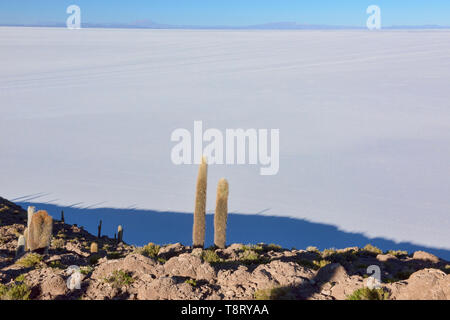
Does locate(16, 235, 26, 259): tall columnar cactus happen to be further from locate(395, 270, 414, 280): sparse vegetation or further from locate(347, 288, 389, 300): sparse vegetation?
locate(395, 270, 414, 280): sparse vegetation

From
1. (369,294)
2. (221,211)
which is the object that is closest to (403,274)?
(369,294)

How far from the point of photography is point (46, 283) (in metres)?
8.13

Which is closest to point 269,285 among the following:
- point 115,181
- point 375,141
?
point 115,181

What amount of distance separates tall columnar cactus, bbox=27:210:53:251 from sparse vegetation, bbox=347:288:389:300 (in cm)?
777

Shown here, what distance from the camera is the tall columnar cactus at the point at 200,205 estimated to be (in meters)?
14.4

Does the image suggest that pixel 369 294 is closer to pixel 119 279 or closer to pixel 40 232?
pixel 119 279

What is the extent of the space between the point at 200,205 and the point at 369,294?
7997 mm

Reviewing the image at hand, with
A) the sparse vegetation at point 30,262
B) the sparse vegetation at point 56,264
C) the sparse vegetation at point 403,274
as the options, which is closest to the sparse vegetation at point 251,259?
the sparse vegetation at point 403,274

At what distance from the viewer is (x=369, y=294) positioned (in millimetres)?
7203

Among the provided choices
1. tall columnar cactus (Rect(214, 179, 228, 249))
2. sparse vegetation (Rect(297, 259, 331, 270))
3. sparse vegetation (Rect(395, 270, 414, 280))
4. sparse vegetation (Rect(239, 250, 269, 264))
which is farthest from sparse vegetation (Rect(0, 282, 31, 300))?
tall columnar cactus (Rect(214, 179, 228, 249))

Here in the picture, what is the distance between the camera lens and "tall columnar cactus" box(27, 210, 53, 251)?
39.6 ft
